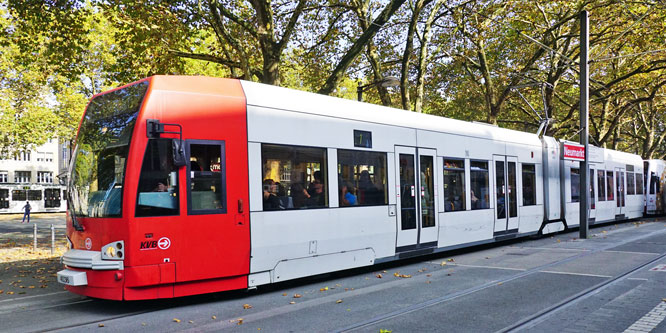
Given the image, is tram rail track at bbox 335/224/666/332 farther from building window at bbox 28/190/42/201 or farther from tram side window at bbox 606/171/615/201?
building window at bbox 28/190/42/201

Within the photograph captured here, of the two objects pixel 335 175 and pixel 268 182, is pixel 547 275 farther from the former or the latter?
pixel 268 182

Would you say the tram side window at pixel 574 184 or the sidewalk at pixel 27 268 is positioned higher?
the tram side window at pixel 574 184

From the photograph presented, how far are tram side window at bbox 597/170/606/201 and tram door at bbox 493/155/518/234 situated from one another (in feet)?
24.2

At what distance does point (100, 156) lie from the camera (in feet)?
24.8

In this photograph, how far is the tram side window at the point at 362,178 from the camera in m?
9.45

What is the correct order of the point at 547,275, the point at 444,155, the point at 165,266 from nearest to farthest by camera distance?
the point at 165,266 → the point at 547,275 → the point at 444,155

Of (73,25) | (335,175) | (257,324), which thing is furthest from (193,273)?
(73,25)

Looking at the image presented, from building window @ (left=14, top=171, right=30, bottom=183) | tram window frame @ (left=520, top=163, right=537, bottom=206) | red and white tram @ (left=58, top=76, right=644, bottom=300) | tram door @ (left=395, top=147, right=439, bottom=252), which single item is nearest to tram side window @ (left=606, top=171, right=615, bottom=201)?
tram window frame @ (left=520, top=163, right=537, bottom=206)

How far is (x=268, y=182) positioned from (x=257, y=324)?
2.50 meters

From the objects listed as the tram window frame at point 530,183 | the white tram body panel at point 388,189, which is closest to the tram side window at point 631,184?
the white tram body panel at point 388,189

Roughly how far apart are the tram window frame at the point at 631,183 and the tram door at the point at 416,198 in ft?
53.5

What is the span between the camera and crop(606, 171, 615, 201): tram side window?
70.0 ft

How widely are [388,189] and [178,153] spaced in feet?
14.7

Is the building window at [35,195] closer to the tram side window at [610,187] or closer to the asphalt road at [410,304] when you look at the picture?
the asphalt road at [410,304]
